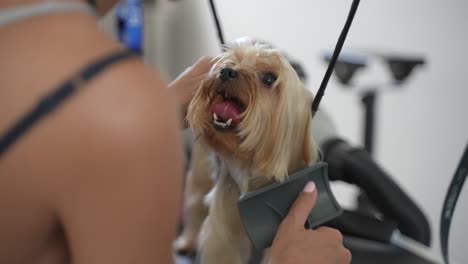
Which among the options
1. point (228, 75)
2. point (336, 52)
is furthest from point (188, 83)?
point (336, 52)

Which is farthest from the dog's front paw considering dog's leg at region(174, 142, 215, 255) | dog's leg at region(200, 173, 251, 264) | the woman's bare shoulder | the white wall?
the woman's bare shoulder

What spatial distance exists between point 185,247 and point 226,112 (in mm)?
426

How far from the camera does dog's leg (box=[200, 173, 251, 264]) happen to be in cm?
76

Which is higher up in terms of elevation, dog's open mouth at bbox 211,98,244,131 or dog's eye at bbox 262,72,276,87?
dog's eye at bbox 262,72,276,87

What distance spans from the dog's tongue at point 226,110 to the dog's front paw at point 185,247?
0.39 m

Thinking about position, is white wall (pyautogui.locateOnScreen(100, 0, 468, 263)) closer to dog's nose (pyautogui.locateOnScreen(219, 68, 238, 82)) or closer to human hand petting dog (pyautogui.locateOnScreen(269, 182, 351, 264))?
dog's nose (pyautogui.locateOnScreen(219, 68, 238, 82))

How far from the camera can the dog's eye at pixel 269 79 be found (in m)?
0.71

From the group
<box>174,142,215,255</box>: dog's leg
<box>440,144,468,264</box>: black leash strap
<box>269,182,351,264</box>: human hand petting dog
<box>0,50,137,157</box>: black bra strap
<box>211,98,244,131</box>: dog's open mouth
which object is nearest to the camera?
<box>0,50,137,157</box>: black bra strap

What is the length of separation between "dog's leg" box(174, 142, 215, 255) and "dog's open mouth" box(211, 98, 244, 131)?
0.16 meters

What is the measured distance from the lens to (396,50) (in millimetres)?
1280

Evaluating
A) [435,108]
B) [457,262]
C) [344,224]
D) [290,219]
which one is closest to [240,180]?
[290,219]

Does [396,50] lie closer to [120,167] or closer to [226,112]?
[226,112]

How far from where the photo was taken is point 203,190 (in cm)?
96

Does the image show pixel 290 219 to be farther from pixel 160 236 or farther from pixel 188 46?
pixel 188 46
